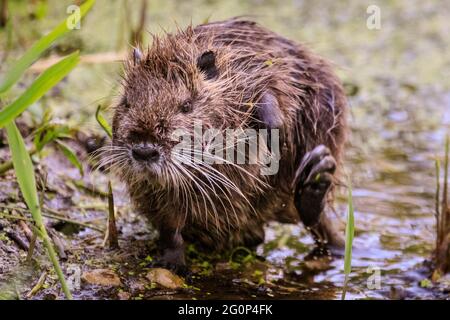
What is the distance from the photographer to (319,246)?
406 cm

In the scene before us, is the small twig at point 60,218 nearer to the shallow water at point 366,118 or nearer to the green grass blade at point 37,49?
the shallow water at point 366,118

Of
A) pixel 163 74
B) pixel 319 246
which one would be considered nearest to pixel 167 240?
pixel 163 74

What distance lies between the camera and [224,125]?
323 centimetres

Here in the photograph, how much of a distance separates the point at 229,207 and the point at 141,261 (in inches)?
17.0

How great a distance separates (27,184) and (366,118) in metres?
3.83

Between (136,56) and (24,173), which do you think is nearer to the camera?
(24,173)

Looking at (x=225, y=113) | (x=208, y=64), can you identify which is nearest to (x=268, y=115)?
(x=225, y=113)

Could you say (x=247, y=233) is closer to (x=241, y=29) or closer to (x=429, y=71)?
(x=241, y=29)

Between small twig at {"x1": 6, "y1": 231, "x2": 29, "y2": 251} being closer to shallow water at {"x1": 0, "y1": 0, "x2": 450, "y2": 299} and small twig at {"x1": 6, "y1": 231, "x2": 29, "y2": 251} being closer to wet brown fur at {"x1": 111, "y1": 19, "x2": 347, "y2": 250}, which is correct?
shallow water at {"x1": 0, "y1": 0, "x2": 450, "y2": 299}

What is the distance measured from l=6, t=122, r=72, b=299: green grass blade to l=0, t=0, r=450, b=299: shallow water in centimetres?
51

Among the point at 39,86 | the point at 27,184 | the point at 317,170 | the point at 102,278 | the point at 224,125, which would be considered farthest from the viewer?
the point at 317,170

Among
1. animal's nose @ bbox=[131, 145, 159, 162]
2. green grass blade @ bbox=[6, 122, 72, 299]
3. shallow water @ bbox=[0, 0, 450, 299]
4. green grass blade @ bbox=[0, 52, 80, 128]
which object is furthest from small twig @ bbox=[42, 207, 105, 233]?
green grass blade @ bbox=[0, 52, 80, 128]

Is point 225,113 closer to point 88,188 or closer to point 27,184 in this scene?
point 27,184
